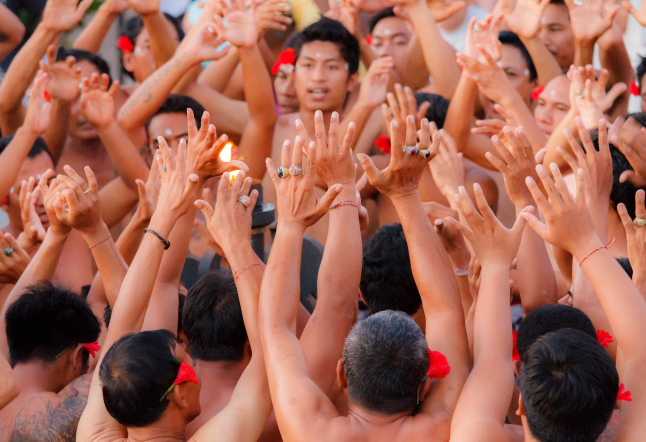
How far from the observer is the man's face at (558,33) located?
4941 mm

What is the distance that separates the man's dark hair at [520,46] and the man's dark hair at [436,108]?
36.3 inches

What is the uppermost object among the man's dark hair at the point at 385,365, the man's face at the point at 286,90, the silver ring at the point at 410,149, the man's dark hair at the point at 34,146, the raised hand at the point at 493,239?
the silver ring at the point at 410,149

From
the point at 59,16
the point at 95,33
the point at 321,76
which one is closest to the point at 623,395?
the point at 321,76

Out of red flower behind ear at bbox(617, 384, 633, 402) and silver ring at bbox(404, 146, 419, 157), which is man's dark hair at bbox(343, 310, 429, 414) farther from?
silver ring at bbox(404, 146, 419, 157)

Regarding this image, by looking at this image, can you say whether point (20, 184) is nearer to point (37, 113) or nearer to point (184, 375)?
point (37, 113)

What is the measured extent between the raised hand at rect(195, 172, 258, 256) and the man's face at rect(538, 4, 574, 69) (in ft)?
11.8

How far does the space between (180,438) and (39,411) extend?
0.65m

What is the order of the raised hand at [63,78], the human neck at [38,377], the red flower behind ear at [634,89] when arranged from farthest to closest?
the raised hand at [63,78], the red flower behind ear at [634,89], the human neck at [38,377]

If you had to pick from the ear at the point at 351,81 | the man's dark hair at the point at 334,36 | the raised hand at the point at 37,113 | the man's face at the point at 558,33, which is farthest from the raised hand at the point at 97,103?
the man's face at the point at 558,33

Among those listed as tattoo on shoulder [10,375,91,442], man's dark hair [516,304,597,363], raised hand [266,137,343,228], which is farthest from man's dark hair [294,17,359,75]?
tattoo on shoulder [10,375,91,442]

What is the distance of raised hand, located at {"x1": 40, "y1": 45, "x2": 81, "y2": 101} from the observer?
458 cm

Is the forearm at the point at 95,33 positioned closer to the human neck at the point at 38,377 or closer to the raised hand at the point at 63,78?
the raised hand at the point at 63,78

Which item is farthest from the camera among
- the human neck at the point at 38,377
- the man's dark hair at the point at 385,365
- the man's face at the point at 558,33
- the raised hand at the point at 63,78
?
the man's face at the point at 558,33

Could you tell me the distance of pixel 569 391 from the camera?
154cm
